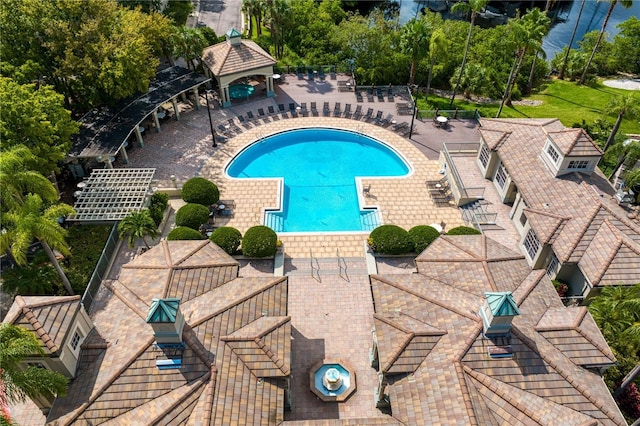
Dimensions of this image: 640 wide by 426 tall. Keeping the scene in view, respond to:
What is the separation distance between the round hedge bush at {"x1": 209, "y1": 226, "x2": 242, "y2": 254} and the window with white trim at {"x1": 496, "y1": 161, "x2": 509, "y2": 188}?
2288cm

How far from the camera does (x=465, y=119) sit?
48281 mm

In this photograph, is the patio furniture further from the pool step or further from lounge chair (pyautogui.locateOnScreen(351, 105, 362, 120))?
the pool step

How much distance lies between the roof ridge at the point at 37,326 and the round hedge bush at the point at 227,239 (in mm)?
12586

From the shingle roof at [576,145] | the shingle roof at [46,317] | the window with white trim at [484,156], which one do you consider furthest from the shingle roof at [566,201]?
the shingle roof at [46,317]

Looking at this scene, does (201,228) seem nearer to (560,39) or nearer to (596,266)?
(596,266)

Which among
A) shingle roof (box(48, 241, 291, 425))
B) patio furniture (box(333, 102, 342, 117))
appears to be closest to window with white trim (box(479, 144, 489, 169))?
patio furniture (box(333, 102, 342, 117))

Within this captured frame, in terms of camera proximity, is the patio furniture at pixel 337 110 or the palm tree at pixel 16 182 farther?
the patio furniture at pixel 337 110

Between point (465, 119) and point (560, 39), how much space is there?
48.9 metres

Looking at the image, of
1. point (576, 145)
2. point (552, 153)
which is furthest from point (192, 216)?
point (576, 145)

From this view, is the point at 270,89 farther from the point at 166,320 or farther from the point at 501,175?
the point at 166,320

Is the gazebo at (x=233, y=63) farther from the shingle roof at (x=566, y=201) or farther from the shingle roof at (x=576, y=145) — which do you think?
the shingle roof at (x=576, y=145)

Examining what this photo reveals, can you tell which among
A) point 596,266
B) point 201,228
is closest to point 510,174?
point 596,266

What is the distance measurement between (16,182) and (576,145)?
3753 centimetres

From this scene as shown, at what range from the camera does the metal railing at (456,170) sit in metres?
36.8
